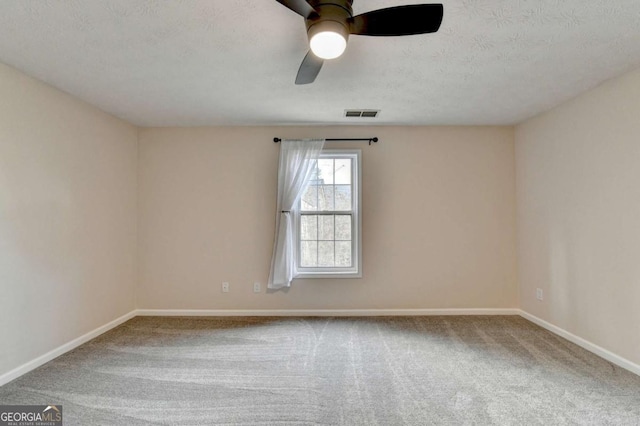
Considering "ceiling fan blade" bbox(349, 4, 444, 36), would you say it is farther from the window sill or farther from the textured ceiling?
the window sill

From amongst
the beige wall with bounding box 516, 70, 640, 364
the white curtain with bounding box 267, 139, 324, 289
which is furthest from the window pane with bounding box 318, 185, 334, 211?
the beige wall with bounding box 516, 70, 640, 364

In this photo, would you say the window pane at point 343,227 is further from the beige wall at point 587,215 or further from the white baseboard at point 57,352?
the white baseboard at point 57,352

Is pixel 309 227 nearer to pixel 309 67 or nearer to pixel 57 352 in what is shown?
pixel 309 67

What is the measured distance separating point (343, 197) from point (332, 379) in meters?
2.20

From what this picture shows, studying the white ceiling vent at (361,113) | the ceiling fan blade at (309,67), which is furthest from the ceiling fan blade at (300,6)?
the white ceiling vent at (361,113)

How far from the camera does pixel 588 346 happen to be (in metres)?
2.91

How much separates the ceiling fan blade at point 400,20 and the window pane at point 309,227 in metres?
2.66

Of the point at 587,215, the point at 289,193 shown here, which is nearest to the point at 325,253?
the point at 289,193

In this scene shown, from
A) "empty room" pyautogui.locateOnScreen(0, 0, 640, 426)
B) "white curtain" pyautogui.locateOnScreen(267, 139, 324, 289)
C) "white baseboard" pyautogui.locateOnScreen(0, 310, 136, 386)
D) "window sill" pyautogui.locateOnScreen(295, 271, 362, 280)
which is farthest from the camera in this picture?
"window sill" pyautogui.locateOnScreen(295, 271, 362, 280)

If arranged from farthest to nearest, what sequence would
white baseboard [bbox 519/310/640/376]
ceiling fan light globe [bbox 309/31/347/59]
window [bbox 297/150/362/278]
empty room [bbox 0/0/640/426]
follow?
window [bbox 297/150/362/278], white baseboard [bbox 519/310/640/376], empty room [bbox 0/0/640/426], ceiling fan light globe [bbox 309/31/347/59]

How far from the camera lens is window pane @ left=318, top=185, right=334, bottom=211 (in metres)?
4.06

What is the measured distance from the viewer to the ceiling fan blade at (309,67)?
1.86 meters

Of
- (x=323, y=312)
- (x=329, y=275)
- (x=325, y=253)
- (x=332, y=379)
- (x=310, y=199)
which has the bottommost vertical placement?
(x=332, y=379)

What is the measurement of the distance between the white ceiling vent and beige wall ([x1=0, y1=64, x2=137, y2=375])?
2.60m
